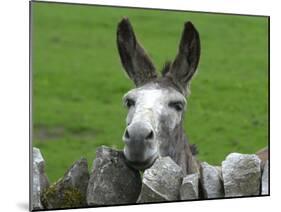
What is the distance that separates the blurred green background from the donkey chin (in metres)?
0.36

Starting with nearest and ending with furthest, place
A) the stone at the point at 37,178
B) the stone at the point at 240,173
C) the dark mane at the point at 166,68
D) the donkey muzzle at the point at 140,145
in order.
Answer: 1. the donkey muzzle at the point at 140,145
2. the stone at the point at 37,178
3. the dark mane at the point at 166,68
4. the stone at the point at 240,173

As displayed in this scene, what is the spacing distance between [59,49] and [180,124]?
3.66ft

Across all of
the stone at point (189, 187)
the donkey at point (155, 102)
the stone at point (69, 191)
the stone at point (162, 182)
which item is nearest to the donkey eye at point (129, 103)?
the donkey at point (155, 102)

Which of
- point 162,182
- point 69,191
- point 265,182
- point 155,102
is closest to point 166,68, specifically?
point 155,102

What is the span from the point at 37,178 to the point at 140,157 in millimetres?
695

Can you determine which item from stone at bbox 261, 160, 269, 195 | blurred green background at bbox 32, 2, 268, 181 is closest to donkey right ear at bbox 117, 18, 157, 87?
blurred green background at bbox 32, 2, 268, 181

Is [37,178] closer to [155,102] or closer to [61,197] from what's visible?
[61,197]

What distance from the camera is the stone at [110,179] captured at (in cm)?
557

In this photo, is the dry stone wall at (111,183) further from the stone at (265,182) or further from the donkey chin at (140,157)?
the stone at (265,182)

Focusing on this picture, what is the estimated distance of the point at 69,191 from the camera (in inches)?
220

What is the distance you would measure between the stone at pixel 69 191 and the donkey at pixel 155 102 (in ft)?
1.17

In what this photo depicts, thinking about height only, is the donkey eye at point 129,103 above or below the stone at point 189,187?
above
